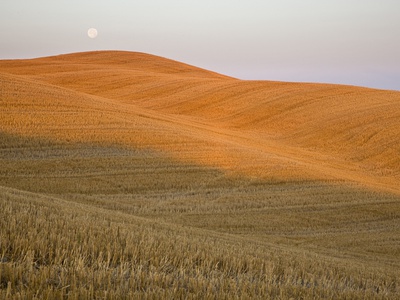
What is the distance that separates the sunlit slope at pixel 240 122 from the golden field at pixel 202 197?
19 centimetres

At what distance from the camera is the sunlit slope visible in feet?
92.2

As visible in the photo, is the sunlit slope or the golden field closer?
the golden field

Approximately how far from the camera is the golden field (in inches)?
243

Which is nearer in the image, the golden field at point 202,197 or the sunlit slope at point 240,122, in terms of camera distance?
the golden field at point 202,197

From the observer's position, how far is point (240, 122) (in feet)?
149

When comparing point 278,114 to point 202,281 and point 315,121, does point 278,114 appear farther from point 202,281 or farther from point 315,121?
point 202,281

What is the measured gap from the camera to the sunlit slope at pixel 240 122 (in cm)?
2811

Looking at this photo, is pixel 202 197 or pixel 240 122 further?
pixel 240 122

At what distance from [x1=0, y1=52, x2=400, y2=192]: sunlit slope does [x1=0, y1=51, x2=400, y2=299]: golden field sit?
19 cm

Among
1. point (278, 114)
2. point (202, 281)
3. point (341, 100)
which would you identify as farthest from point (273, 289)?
point (341, 100)

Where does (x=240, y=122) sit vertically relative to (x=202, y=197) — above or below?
above

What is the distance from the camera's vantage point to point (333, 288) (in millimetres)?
7141

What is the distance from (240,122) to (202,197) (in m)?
24.8

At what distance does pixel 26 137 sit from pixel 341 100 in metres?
33.2
